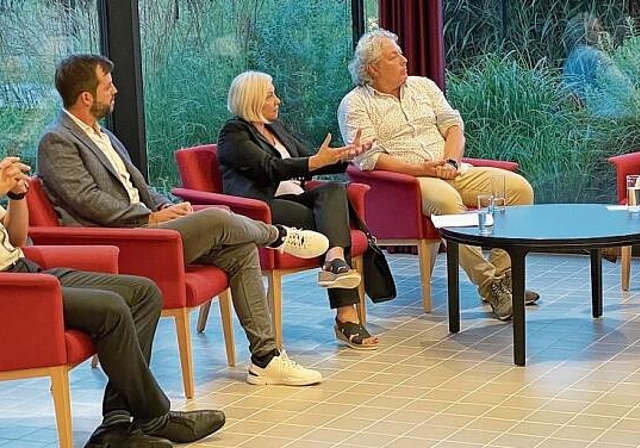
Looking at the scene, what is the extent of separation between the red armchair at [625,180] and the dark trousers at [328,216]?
150 centimetres

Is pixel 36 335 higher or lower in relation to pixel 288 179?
lower

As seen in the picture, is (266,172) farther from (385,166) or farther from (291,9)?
(291,9)

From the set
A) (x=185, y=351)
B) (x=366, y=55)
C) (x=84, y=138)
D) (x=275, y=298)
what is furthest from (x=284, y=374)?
(x=366, y=55)

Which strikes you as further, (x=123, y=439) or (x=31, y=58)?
(x=31, y=58)

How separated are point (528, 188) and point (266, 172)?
56.2 inches

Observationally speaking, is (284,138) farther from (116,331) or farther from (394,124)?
(116,331)

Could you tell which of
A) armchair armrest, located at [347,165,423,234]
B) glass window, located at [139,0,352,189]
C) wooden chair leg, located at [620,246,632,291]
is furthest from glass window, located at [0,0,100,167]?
wooden chair leg, located at [620,246,632,291]

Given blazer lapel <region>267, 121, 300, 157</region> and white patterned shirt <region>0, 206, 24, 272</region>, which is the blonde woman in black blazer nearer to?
blazer lapel <region>267, 121, 300, 157</region>

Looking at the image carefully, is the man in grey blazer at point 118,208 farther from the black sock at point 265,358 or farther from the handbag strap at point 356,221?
the handbag strap at point 356,221

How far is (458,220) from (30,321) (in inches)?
81.7

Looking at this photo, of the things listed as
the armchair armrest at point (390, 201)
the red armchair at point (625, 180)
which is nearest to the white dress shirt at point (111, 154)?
the armchair armrest at point (390, 201)

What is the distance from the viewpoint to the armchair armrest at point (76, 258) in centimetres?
398

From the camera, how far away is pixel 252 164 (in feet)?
16.7

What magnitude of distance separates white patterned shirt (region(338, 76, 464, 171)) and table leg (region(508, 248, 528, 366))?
1.33m
